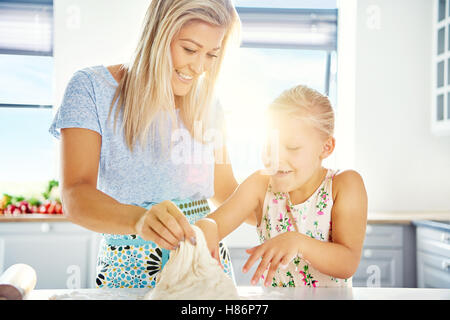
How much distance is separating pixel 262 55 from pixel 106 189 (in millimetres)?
2336

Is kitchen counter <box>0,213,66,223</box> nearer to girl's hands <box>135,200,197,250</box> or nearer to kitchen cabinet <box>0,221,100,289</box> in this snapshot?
kitchen cabinet <box>0,221,100,289</box>

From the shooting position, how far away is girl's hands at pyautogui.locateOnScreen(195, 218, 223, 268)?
78cm

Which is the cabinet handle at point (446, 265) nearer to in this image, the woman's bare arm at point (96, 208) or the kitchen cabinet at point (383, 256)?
the kitchen cabinet at point (383, 256)

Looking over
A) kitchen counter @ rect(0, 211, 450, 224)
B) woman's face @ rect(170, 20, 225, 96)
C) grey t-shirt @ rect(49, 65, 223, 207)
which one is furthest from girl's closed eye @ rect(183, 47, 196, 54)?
kitchen counter @ rect(0, 211, 450, 224)

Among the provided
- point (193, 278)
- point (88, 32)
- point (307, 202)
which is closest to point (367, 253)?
point (307, 202)

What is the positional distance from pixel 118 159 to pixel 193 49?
28 cm

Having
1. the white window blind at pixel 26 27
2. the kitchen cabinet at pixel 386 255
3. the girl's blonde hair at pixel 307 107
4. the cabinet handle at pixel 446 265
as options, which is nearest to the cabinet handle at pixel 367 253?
the kitchen cabinet at pixel 386 255

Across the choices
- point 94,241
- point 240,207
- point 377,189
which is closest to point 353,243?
point 240,207

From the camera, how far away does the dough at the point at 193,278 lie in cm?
61

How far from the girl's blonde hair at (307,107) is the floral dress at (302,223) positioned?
0.14 m

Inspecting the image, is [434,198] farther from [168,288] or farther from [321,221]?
[168,288]

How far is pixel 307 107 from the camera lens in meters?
0.92
